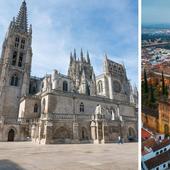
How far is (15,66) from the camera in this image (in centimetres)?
4138

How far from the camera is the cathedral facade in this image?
23.9 meters

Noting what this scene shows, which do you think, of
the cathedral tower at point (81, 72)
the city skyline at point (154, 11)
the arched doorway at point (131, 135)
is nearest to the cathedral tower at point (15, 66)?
the cathedral tower at point (81, 72)

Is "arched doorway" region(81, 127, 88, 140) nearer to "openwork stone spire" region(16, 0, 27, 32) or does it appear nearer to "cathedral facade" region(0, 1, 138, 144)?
"cathedral facade" region(0, 1, 138, 144)

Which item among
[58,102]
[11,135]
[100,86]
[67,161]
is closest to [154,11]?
[67,161]

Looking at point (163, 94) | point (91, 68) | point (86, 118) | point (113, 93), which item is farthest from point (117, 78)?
point (163, 94)

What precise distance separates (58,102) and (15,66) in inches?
658

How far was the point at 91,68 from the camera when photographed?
57000 millimetres

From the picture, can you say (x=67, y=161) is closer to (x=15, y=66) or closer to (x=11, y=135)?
(x=11, y=135)

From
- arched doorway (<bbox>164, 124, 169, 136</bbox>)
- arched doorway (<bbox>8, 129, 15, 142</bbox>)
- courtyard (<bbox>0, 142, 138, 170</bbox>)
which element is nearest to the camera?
arched doorway (<bbox>164, 124, 169, 136</bbox>)

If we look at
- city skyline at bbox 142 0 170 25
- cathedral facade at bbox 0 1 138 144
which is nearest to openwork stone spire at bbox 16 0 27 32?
cathedral facade at bbox 0 1 138 144

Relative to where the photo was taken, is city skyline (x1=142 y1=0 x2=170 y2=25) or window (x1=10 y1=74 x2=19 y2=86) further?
window (x1=10 y1=74 x2=19 y2=86)

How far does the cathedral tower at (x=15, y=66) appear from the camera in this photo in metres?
37.3

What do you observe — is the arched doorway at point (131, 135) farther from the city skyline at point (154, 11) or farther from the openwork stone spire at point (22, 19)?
the openwork stone spire at point (22, 19)

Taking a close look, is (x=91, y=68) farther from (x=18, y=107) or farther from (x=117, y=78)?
(x=18, y=107)
